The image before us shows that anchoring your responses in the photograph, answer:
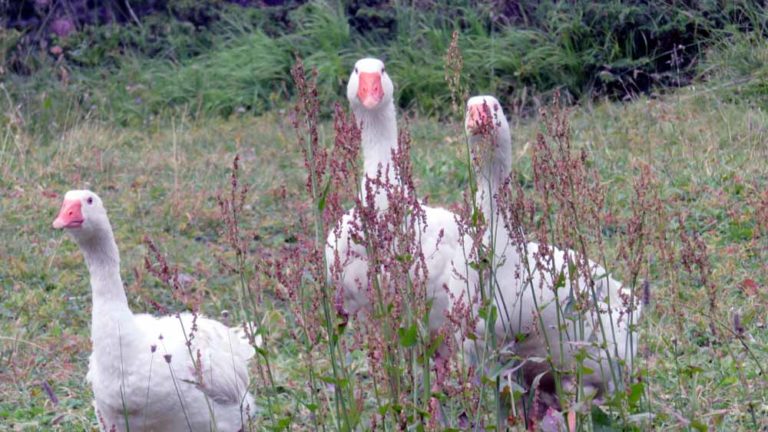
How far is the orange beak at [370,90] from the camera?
5.77 metres

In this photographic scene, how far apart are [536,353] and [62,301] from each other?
3.32 m

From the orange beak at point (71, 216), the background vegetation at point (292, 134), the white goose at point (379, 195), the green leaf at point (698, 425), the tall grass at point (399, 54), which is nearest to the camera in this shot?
the green leaf at point (698, 425)

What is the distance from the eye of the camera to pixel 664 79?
11.3m

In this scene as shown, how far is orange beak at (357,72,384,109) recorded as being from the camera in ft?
18.9

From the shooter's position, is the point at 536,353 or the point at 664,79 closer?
the point at 536,353

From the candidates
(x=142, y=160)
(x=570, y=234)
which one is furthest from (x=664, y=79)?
(x=570, y=234)

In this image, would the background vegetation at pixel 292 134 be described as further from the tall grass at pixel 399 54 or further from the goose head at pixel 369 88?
the goose head at pixel 369 88

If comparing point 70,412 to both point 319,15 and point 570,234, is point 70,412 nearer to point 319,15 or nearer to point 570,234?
point 570,234

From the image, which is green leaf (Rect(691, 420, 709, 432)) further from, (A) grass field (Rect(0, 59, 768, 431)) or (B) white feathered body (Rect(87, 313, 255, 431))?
(B) white feathered body (Rect(87, 313, 255, 431))

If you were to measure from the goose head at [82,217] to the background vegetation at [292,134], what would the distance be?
0.51m

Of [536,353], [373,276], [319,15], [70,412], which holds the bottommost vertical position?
[70,412]

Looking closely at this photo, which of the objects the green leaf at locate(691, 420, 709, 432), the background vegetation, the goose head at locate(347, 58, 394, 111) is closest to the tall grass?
the background vegetation

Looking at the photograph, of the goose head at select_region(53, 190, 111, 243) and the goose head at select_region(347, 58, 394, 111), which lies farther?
the goose head at select_region(347, 58, 394, 111)

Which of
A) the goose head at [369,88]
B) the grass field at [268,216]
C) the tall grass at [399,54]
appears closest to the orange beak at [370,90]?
the goose head at [369,88]
